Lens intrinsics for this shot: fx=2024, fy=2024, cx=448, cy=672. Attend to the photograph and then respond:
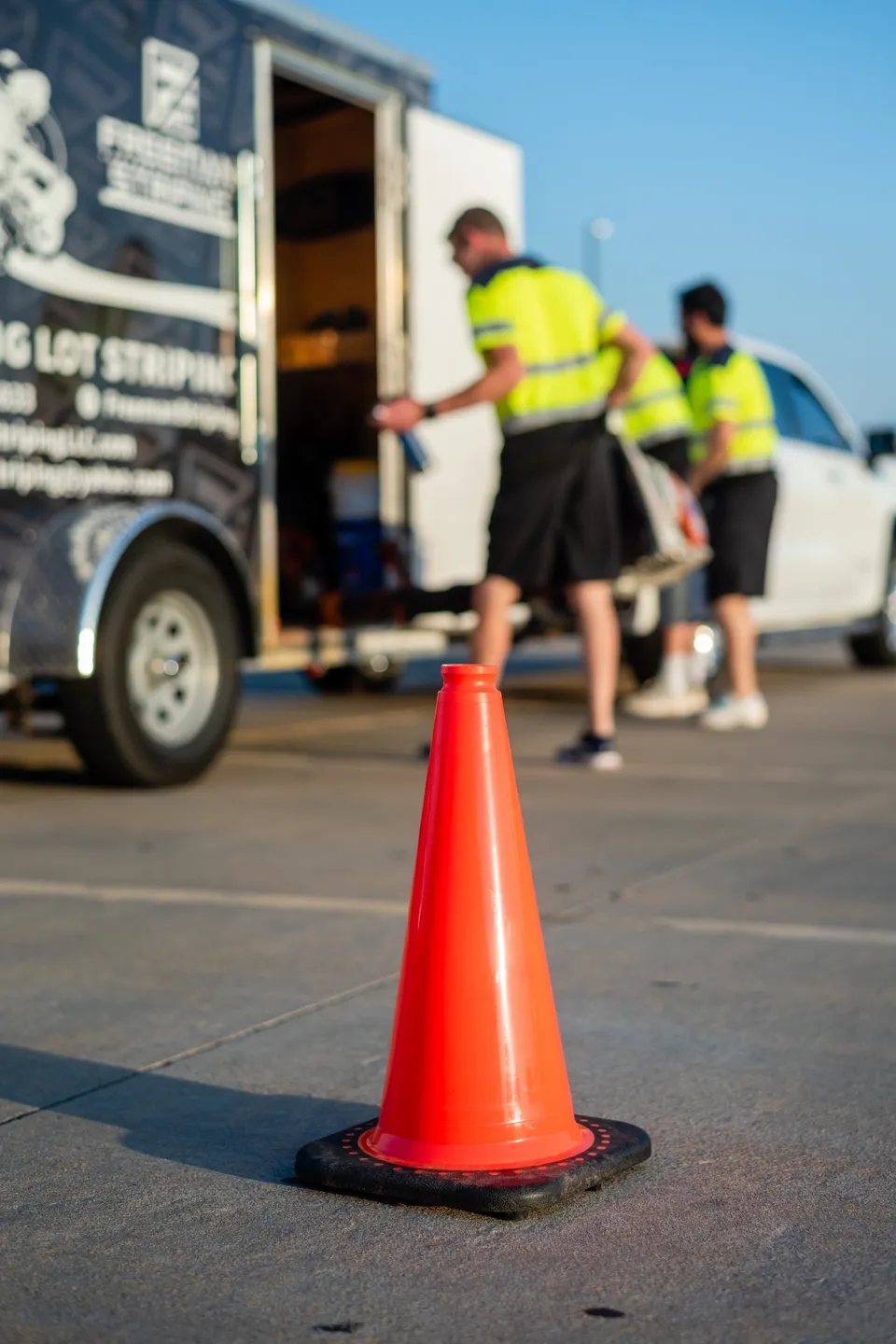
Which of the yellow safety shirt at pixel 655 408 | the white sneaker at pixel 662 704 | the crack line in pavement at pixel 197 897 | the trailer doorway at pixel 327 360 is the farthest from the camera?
the white sneaker at pixel 662 704

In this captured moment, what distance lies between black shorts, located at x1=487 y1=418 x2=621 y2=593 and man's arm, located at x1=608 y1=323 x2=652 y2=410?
7.5 inches

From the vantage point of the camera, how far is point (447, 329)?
9.26 m

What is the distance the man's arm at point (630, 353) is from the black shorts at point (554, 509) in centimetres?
19

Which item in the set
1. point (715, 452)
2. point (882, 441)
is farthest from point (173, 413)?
point (882, 441)

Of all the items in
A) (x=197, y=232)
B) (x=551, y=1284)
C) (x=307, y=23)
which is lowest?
(x=551, y=1284)

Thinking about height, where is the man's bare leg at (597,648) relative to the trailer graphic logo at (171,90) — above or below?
below

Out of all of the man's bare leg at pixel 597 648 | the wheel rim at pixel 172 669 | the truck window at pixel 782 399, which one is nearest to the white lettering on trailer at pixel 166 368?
the wheel rim at pixel 172 669

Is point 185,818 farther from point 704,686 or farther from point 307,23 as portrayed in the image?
point 704,686

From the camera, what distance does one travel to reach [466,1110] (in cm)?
288

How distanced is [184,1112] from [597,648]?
16.2ft

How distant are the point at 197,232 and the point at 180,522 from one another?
1.11m

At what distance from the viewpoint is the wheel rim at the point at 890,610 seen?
1359 centimetres

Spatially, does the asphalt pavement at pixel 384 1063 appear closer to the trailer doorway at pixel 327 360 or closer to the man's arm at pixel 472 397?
the man's arm at pixel 472 397

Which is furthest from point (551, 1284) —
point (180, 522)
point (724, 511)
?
point (724, 511)
